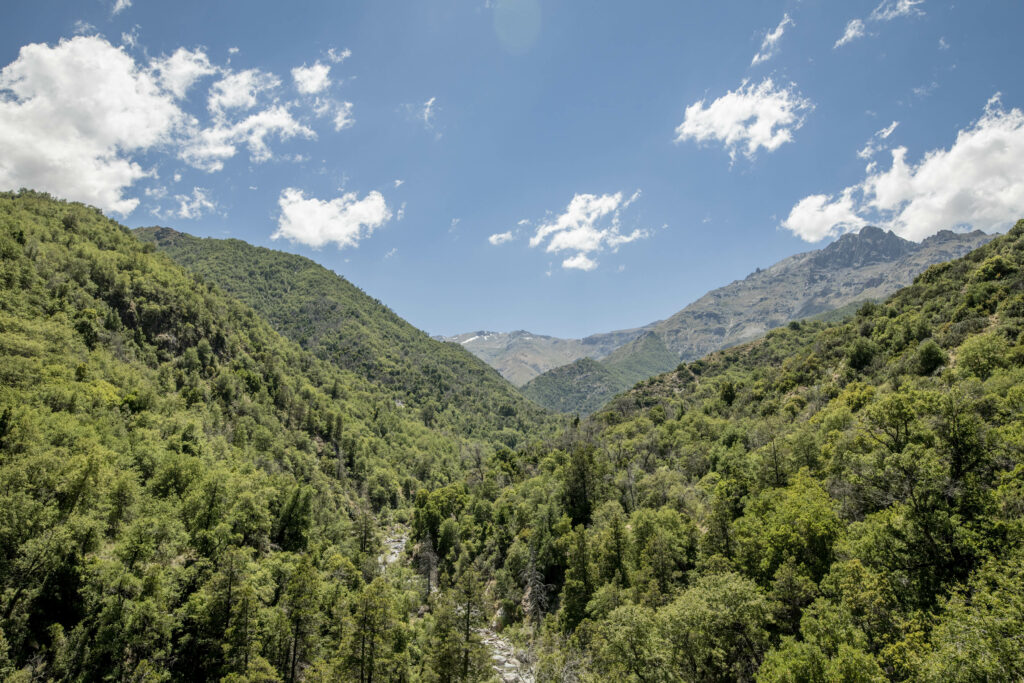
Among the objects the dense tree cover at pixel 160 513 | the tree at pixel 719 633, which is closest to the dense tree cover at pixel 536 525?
the tree at pixel 719 633

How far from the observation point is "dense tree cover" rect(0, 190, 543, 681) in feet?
131

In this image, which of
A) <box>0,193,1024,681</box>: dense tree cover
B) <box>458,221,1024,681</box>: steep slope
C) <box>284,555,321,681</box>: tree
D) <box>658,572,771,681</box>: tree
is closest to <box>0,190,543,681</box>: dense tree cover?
<box>284,555,321,681</box>: tree

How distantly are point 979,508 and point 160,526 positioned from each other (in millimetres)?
72476

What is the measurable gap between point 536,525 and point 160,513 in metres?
53.1

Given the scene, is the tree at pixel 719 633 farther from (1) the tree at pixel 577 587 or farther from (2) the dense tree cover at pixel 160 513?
(1) the tree at pixel 577 587

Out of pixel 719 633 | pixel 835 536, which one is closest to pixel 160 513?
pixel 719 633

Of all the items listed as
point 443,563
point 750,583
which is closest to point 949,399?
point 750,583

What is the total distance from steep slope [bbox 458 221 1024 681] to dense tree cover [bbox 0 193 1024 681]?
0.27 m

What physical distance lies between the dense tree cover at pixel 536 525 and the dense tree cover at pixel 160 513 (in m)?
0.36

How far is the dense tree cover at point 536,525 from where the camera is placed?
27.1 m

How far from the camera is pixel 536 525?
7250cm

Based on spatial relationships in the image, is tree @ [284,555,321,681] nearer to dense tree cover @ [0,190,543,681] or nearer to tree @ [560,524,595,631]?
dense tree cover @ [0,190,543,681]

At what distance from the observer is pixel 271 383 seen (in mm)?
134250

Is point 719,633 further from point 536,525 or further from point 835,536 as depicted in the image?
point 536,525
